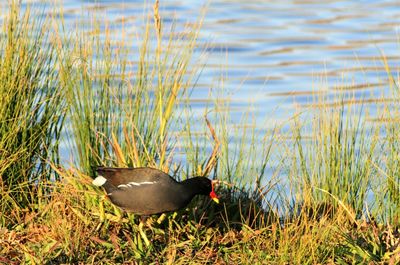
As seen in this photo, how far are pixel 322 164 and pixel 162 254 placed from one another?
131 centimetres

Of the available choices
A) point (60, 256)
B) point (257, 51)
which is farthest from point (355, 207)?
point (257, 51)

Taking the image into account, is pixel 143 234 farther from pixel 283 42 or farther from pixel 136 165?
pixel 283 42

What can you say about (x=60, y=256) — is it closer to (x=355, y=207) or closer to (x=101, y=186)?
(x=101, y=186)

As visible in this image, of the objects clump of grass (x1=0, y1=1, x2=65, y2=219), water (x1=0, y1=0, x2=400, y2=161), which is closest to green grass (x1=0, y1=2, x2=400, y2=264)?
clump of grass (x1=0, y1=1, x2=65, y2=219)

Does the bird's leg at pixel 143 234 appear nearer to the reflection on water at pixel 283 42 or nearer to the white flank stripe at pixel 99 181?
the white flank stripe at pixel 99 181

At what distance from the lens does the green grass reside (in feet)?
19.2

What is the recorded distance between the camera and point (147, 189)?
5824 millimetres

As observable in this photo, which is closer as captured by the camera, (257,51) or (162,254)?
(162,254)

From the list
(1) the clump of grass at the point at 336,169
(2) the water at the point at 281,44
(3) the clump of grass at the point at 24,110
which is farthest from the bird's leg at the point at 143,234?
(2) the water at the point at 281,44

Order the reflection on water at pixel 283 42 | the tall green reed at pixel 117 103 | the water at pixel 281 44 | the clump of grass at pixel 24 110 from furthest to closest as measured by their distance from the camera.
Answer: the reflection on water at pixel 283 42 < the water at pixel 281 44 < the tall green reed at pixel 117 103 < the clump of grass at pixel 24 110

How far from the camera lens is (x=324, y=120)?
653 cm

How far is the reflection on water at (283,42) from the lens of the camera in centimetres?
1123

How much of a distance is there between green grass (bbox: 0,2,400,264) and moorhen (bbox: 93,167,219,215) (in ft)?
0.55

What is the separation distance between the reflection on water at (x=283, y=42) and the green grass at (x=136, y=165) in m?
3.05
